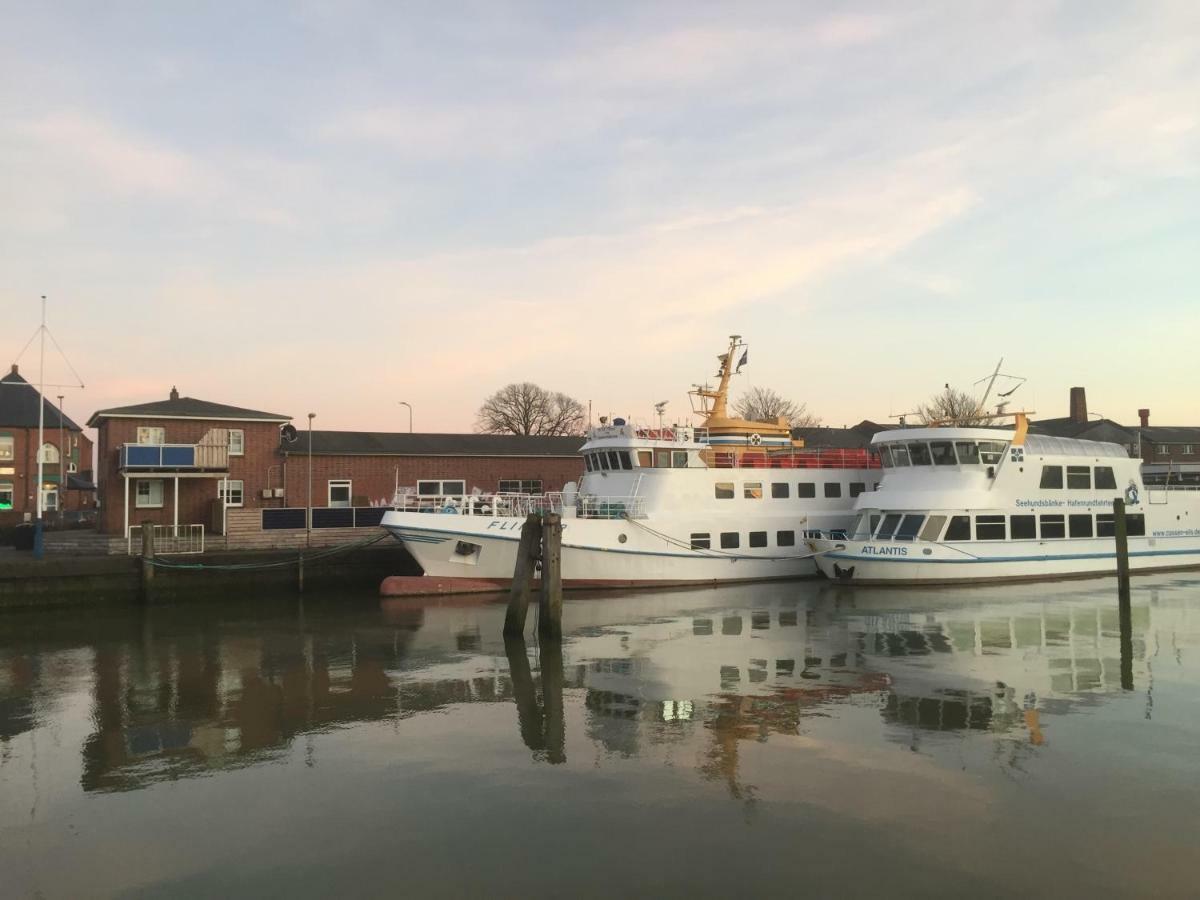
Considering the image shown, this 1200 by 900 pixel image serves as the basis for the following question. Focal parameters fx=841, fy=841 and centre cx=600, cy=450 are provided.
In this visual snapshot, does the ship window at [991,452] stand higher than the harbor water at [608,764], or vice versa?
the ship window at [991,452]

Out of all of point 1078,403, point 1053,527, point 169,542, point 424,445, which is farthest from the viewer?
point 1078,403

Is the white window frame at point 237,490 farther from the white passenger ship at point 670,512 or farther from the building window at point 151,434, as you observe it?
the white passenger ship at point 670,512

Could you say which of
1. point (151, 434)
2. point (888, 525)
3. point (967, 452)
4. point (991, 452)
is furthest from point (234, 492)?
point (991, 452)

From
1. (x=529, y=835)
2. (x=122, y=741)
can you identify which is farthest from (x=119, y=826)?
(x=529, y=835)

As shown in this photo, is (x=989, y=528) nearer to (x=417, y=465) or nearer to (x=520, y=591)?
(x=520, y=591)

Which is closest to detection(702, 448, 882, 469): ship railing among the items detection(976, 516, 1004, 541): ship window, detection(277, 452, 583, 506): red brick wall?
detection(976, 516, 1004, 541): ship window

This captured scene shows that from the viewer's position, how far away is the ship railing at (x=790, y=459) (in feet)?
93.9

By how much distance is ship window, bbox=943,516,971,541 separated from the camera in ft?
86.0

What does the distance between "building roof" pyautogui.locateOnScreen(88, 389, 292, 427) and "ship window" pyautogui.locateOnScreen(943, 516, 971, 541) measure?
24.6 metres

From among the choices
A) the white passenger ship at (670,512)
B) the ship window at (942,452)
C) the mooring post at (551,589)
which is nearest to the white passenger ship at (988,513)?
the ship window at (942,452)

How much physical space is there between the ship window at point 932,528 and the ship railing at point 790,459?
16.0 ft

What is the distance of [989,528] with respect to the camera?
87.0ft

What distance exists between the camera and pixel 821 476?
29953mm

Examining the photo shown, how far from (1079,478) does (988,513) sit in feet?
13.3
